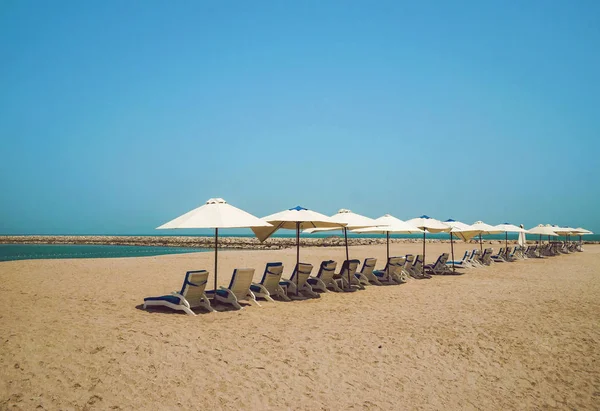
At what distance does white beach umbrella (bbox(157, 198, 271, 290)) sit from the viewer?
8.11 metres

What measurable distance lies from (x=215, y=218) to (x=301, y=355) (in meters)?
3.49

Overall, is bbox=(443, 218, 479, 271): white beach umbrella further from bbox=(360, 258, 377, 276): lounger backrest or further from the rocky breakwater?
the rocky breakwater

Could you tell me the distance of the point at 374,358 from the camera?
231 inches

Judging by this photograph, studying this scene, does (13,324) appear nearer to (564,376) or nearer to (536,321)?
(564,376)

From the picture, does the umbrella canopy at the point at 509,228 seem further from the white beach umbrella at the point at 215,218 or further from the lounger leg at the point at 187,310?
the lounger leg at the point at 187,310

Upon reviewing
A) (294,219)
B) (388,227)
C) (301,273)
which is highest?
(294,219)

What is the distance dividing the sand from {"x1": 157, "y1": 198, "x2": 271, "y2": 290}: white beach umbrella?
1.60 metres

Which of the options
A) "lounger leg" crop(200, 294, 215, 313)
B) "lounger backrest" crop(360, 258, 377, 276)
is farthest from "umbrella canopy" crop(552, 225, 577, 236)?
"lounger leg" crop(200, 294, 215, 313)

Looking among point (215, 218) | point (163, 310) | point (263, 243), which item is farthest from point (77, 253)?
point (215, 218)

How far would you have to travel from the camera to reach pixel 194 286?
25.9 feet

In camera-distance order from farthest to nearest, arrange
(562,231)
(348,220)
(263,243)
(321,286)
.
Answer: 1. (263,243)
2. (562,231)
3. (348,220)
4. (321,286)

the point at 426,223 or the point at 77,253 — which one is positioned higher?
the point at 426,223

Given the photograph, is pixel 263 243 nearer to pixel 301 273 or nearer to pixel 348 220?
pixel 348 220

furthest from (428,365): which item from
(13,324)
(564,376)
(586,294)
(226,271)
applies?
(226,271)
